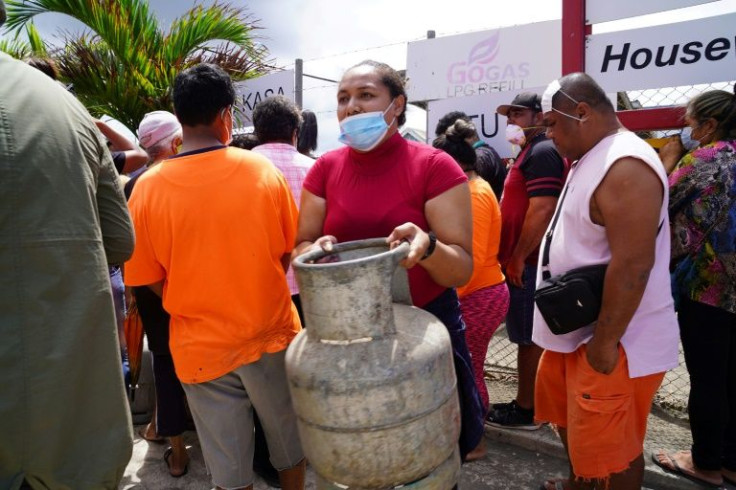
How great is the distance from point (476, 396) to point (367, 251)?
0.70 meters

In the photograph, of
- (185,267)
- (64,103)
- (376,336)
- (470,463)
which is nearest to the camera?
(64,103)

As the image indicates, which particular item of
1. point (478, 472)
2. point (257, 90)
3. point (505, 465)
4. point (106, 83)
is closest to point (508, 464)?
point (505, 465)

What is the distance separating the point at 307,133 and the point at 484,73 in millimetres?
1719

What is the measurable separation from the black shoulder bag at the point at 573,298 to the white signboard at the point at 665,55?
6.99 ft

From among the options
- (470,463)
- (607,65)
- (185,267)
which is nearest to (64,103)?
(185,267)

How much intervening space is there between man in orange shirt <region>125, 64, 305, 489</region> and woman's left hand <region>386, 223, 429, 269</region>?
739 millimetres

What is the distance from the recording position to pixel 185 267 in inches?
84.5

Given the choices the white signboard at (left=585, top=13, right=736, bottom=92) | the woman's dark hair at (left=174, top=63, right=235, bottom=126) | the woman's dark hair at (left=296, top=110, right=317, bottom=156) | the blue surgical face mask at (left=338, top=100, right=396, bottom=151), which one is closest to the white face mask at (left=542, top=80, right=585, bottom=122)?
the blue surgical face mask at (left=338, top=100, right=396, bottom=151)

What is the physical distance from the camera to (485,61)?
15.6 ft

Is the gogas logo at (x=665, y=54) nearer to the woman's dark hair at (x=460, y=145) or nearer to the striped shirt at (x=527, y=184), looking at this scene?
the striped shirt at (x=527, y=184)

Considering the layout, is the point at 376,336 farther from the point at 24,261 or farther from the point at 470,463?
the point at 470,463

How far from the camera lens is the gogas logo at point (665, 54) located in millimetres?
3334

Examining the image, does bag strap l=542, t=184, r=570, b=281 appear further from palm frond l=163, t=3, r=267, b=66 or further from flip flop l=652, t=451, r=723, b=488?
palm frond l=163, t=3, r=267, b=66

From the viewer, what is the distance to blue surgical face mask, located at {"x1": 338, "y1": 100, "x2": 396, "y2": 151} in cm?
195
